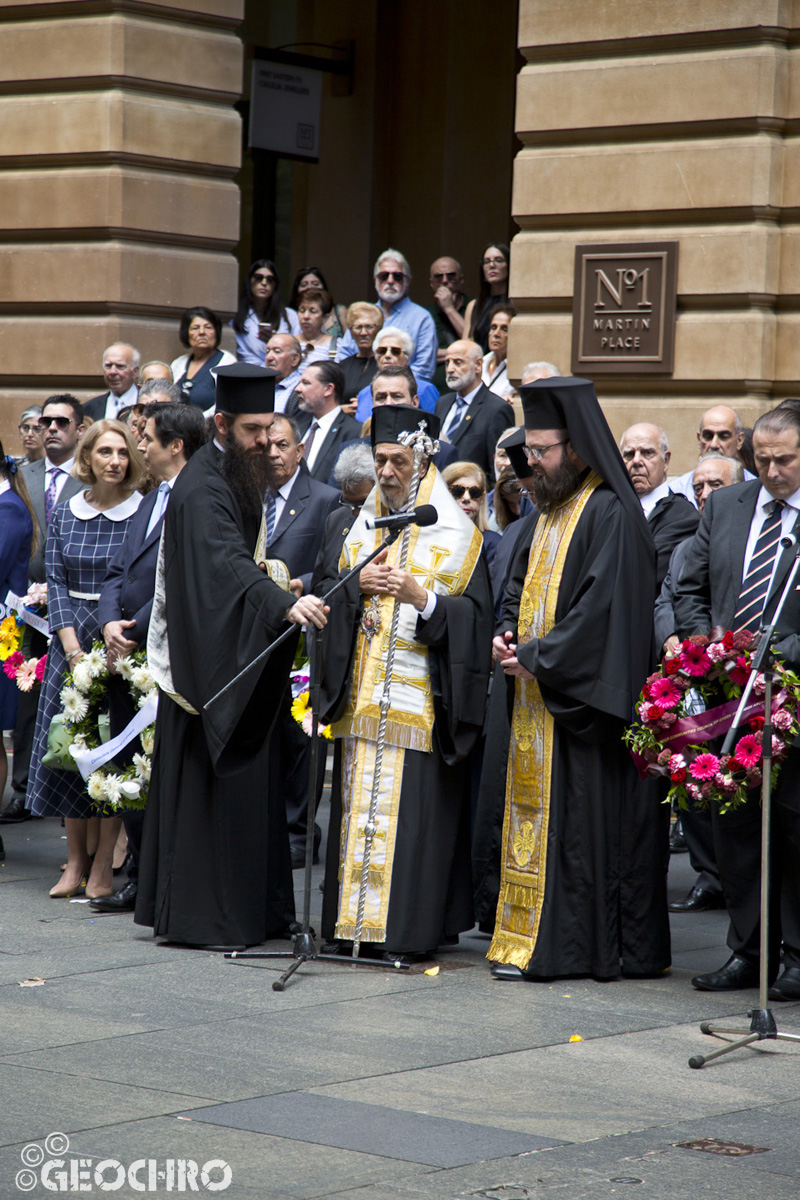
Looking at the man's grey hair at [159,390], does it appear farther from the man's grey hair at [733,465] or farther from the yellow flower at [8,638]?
the man's grey hair at [733,465]

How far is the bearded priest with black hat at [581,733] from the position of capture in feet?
22.3

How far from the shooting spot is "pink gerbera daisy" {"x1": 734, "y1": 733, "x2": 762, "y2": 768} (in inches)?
249

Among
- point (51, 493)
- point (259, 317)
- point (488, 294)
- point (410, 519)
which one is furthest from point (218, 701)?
point (259, 317)

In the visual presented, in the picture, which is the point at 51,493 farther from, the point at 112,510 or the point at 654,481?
the point at 654,481

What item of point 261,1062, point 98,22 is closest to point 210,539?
point 261,1062

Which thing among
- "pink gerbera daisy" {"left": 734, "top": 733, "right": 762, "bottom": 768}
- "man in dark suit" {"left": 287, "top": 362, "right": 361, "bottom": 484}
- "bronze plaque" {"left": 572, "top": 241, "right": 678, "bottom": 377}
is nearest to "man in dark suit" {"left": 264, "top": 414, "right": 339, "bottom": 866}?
"man in dark suit" {"left": 287, "top": 362, "right": 361, "bottom": 484}

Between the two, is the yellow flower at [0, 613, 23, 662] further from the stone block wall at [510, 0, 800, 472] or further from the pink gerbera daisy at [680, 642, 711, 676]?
the pink gerbera daisy at [680, 642, 711, 676]

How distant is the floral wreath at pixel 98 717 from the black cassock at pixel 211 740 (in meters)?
0.39

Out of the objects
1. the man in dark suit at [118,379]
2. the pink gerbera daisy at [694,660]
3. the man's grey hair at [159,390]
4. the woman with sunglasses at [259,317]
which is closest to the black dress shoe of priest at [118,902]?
the pink gerbera daisy at [694,660]

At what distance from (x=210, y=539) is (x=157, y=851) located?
4.26ft

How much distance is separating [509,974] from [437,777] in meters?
0.80

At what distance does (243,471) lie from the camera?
24.2ft

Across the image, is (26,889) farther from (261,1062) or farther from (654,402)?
(654,402)

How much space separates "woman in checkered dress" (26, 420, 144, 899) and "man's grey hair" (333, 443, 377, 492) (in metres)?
0.99
